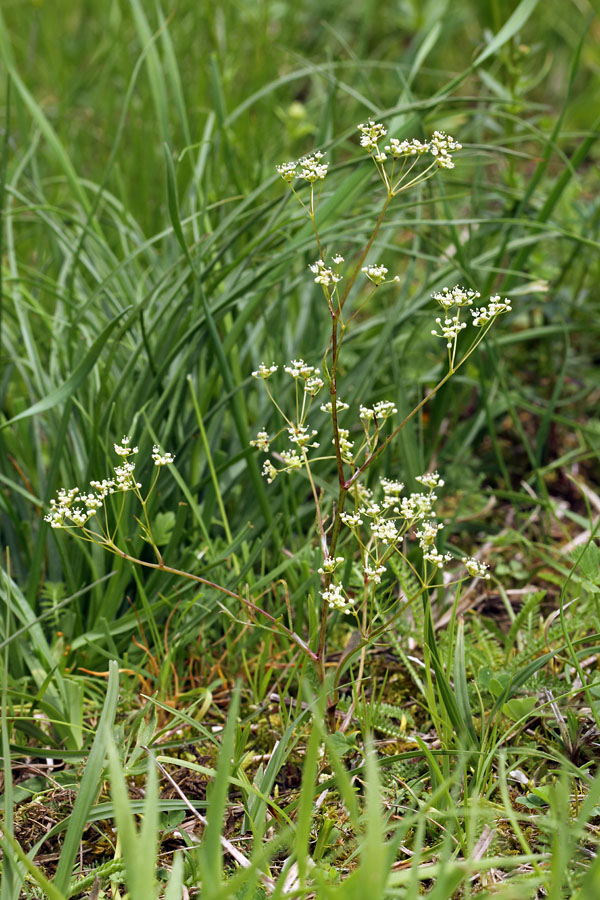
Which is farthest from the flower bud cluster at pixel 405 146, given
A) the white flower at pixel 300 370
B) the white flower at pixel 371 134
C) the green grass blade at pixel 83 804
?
the green grass blade at pixel 83 804

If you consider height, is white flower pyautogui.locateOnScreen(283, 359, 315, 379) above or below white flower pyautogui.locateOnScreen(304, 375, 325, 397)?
above

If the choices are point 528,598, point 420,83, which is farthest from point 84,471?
point 420,83

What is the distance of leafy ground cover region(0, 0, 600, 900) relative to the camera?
117 centimetres

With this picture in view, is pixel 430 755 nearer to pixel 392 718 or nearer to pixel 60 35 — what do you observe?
pixel 392 718

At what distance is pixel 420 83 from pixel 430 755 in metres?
2.92

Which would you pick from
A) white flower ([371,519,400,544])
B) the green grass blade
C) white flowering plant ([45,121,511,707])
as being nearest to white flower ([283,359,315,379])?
white flowering plant ([45,121,511,707])

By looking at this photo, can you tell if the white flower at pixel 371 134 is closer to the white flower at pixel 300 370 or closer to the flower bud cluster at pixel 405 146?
the flower bud cluster at pixel 405 146

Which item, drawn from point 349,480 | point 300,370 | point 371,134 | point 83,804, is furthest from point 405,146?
point 83,804

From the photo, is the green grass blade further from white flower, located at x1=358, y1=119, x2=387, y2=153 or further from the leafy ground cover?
white flower, located at x1=358, y1=119, x2=387, y2=153

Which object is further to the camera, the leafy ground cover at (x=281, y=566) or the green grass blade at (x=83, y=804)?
the leafy ground cover at (x=281, y=566)

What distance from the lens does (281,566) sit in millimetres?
1495

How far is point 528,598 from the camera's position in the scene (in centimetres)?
156

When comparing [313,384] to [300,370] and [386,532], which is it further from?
[386,532]

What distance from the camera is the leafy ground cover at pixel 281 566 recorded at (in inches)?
46.1
